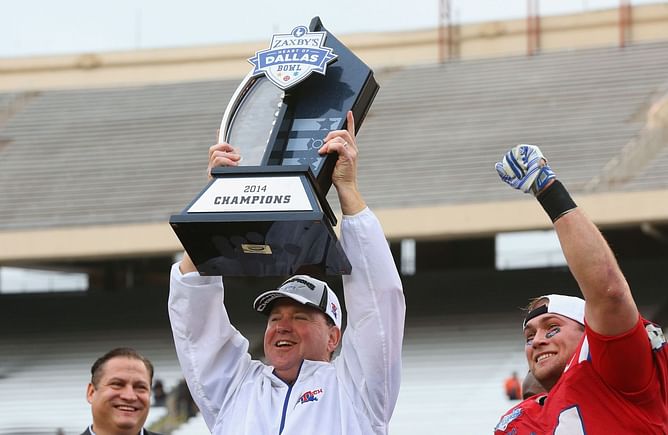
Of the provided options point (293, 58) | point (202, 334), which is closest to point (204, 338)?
point (202, 334)

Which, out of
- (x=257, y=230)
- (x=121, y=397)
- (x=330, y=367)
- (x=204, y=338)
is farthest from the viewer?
A: (x=121, y=397)

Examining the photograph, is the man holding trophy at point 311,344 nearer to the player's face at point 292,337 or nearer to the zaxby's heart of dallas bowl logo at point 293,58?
the player's face at point 292,337

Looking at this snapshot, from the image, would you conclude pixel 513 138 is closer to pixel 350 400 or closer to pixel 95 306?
pixel 95 306

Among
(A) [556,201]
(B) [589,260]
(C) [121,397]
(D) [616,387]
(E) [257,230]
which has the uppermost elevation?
(C) [121,397]

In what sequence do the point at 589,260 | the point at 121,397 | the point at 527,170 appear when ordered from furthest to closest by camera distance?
1. the point at 121,397
2. the point at 527,170
3. the point at 589,260

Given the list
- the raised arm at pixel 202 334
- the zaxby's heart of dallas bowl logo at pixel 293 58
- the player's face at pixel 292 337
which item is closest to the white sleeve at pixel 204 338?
the raised arm at pixel 202 334

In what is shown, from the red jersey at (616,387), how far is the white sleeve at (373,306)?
0.49 meters

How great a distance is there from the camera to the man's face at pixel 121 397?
455 cm

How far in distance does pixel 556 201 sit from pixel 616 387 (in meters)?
0.46

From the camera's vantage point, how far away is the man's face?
4.55 m

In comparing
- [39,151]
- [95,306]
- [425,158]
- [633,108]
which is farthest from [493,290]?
[39,151]

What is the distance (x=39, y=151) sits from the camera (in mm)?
17469

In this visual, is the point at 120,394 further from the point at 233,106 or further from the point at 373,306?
the point at 373,306

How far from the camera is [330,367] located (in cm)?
358
